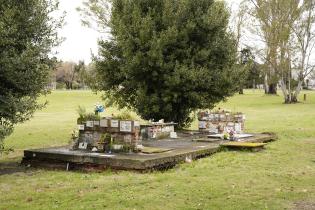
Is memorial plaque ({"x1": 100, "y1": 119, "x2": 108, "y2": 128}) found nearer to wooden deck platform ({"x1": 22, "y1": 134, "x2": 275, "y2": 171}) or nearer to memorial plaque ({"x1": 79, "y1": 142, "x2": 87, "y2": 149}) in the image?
memorial plaque ({"x1": 79, "y1": 142, "x2": 87, "y2": 149})

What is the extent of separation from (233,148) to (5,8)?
29.4 ft

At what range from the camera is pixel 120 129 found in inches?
565

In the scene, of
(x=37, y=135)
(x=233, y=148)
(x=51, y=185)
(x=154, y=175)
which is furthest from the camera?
(x=37, y=135)

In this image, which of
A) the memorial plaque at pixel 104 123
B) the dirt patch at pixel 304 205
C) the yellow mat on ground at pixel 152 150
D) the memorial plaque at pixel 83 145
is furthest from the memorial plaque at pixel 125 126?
the dirt patch at pixel 304 205

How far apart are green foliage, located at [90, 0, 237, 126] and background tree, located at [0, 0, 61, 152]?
681cm

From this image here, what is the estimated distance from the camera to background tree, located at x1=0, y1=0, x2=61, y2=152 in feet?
40.9

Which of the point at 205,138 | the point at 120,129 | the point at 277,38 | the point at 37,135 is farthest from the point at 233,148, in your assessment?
the point at 277,38

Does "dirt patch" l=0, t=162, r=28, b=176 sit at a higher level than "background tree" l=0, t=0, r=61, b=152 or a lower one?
lower

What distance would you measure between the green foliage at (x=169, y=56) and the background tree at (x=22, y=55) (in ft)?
22.4

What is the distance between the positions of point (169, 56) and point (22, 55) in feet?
30.4

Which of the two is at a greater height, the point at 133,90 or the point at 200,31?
the point at 200,31

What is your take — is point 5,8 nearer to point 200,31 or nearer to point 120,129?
point 120,129

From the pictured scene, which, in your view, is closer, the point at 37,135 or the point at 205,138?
the point at 205,138

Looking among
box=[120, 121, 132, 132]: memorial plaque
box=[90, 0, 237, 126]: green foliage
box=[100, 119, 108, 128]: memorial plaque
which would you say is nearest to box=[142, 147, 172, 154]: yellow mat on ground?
box=[120, 121, 132, 132]: memorial plaque
